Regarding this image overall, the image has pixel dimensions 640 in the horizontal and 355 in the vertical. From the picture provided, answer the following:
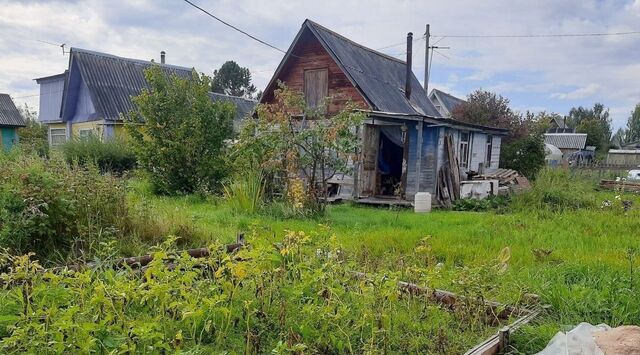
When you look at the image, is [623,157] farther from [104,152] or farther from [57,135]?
[57,135]

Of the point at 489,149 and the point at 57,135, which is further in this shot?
the point at 57,135

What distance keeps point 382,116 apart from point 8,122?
19.3m

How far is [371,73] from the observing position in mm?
16453

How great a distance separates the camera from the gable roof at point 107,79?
62.1 ft

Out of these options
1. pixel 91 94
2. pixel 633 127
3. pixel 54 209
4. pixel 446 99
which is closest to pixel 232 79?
pixel 446 99

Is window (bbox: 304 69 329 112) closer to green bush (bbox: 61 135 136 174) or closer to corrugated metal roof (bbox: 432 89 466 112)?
green bush (bbox: 61 135 136 174)

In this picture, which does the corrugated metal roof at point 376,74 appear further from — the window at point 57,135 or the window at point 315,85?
the window at point 57,135

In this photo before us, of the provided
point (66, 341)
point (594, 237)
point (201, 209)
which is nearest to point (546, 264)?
point (594, 237)

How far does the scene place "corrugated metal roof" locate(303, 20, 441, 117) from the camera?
14.6 meters

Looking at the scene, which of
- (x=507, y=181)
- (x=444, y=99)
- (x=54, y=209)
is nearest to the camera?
(x=54, y=209)

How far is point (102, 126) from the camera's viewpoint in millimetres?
18953

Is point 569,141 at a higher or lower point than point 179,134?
higher

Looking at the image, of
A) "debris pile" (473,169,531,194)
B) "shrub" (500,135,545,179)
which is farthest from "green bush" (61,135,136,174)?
"shrub" (500,135,545,179)

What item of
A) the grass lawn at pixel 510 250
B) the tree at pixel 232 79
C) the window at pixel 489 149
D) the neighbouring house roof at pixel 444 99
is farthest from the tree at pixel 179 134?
the tree at pixel 232 79
